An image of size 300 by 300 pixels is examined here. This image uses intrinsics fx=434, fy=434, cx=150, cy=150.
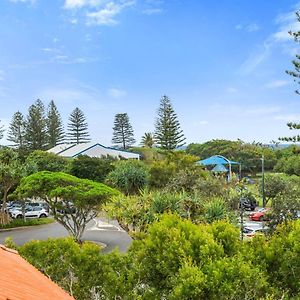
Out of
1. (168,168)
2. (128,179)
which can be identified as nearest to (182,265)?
(128,179)

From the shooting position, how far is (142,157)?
56.2 metres

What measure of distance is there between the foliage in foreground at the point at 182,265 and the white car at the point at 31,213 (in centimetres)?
2430

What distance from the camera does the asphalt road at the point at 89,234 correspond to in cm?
2244

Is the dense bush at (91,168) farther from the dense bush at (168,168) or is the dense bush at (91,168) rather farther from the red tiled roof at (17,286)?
the red tiled roof at (17,286)

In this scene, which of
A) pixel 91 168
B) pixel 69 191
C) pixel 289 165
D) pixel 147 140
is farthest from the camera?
pixel 147 140

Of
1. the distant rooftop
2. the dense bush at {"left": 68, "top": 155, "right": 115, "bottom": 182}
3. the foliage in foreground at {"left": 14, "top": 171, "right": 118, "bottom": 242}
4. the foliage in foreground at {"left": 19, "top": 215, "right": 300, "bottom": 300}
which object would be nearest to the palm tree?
the distant rooftop

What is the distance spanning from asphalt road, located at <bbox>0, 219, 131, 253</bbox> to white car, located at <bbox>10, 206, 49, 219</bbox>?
11.2ft

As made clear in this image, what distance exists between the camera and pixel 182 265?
253 inches

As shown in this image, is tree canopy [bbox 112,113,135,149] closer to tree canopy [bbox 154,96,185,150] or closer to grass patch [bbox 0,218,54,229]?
tree canopy [bbox 154,96,185,150]

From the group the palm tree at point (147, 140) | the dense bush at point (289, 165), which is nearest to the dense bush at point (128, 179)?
the dense bush at point (289, 165)

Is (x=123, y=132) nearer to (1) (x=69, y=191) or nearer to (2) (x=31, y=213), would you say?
(2) (x=31, y=213)

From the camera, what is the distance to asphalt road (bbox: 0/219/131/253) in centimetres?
2244

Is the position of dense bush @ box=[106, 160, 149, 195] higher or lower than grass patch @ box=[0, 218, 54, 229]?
higher

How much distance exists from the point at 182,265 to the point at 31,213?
27.4 metres
